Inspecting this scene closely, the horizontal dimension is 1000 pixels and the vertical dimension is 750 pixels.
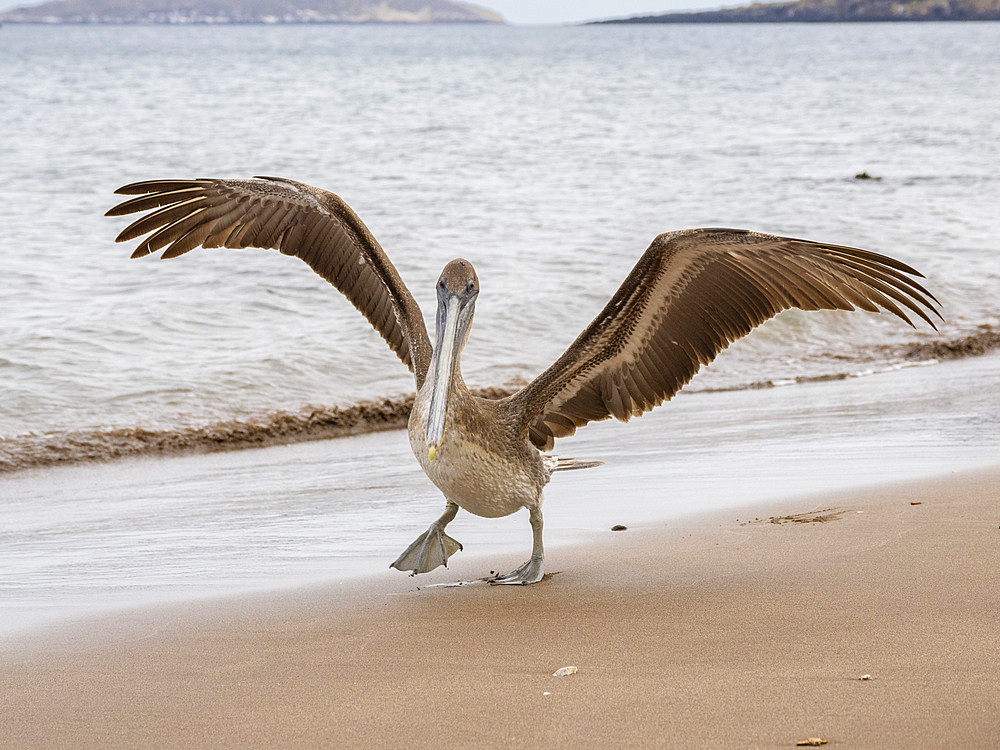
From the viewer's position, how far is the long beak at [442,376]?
12.3 feet

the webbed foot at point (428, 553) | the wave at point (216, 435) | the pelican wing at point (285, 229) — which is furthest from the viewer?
the wave at point (216, 435)

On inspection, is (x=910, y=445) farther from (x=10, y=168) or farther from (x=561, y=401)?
(x=10, y=168)

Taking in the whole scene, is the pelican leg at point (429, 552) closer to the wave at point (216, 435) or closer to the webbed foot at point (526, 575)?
the webbed foot at point (526, 575)

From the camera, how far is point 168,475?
22.1 ft

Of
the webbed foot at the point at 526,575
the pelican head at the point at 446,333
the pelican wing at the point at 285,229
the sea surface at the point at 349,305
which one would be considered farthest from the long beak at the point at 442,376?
the sea surface at the point at 349,305

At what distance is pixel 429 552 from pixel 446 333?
1.04 m

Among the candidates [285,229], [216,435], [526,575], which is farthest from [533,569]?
[216,435]

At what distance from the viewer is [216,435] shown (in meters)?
7.61

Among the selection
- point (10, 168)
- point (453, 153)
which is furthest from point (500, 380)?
point (453, 153)

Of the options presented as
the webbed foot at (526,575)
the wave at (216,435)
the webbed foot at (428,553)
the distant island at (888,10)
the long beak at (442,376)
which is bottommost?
the wave at (216,435)

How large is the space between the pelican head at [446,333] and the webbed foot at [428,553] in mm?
727

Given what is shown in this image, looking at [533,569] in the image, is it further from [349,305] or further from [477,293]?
[349,305]

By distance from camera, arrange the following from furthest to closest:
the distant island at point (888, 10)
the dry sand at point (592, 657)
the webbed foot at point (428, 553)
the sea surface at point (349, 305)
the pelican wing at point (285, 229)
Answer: the distant island at point (888, 10) < the sea surface at point (349, 305) < the pelican wing at point (285, 229) < the webbed foot at point (428, 553) < the dry sand at point (592, 657)

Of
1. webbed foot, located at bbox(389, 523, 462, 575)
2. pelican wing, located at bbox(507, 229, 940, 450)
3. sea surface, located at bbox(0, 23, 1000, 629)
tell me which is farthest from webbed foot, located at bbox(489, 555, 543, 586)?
sea surface, located at bbox(0, 23, 1000, 629)
